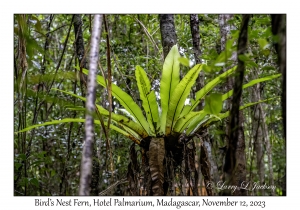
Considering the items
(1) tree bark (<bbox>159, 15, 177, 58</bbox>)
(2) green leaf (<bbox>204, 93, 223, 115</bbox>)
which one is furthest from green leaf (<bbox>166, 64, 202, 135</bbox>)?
(1) tree bark (<bbox>159, 15, 177, 58</bbox>)

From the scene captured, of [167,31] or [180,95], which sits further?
[167,31]

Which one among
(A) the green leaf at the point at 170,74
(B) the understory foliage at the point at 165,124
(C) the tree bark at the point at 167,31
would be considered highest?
(C) the tree bark at the point at 167,31

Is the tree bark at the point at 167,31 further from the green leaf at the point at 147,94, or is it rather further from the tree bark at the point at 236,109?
the tree bark at the point at 236,109

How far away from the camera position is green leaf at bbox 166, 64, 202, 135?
142 cm

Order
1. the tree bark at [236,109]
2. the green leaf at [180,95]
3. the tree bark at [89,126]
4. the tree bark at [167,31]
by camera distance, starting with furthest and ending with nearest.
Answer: the tree bark at [167,31] → the green leaf at [180,95] → the tree bark at [236,109] → the tree bark at [89,126]

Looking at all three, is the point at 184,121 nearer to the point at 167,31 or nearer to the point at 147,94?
the point at 147,94

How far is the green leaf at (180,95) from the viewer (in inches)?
55.9

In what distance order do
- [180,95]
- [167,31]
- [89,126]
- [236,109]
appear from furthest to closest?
[167,31] < [180,95] < [236,109] < [89,126]

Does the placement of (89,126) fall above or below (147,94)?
below

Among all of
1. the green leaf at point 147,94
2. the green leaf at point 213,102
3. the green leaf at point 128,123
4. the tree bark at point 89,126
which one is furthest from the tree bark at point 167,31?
the tree bark at point 89,126

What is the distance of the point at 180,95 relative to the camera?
4.71ft

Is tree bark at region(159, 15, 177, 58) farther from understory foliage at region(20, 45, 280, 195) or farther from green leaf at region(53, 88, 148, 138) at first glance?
green leaf at region(53, 88, 148, 138)

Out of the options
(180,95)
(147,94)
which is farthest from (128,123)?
(180,95)
